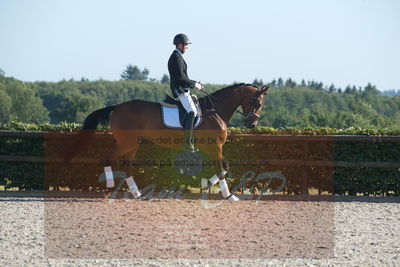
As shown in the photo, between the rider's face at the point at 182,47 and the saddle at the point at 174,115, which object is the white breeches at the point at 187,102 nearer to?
the saddle at the point at 174,115

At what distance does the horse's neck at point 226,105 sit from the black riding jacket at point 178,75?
2.53 ft

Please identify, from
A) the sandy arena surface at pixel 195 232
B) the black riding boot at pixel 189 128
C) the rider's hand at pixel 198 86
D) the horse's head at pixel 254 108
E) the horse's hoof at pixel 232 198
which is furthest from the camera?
the horse's head at pixel 254 108

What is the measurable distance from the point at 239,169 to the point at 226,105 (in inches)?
61.0

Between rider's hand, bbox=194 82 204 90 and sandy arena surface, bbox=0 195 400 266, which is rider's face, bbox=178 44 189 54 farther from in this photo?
sandy arena surface, bbox=0 195 400 266

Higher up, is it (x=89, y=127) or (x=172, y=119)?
(x=172, y=119)

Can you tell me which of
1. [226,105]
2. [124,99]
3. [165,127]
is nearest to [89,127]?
[165,127]

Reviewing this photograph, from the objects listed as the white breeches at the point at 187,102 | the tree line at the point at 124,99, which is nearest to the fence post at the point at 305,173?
the white breeches at the point at 187,102

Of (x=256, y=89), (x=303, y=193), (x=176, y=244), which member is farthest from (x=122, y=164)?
(x=176, y=244)

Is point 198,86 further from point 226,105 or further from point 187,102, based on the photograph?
point 226,105

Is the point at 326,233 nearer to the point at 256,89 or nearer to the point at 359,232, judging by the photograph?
the point at 359,232

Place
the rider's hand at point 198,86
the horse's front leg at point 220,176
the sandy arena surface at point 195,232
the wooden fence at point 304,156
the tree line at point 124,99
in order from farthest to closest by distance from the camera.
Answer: the tree line at point 124,99 → the wooden fence at point 304,156 → the horse's front leg at point 220,176 → the rider's hand at point 198,86 → the sandy arena surface at point 195,232

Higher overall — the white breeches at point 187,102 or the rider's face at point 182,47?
the rider's face at point 182,47

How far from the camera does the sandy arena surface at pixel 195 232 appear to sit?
6.76 m

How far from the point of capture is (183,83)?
432 inches
